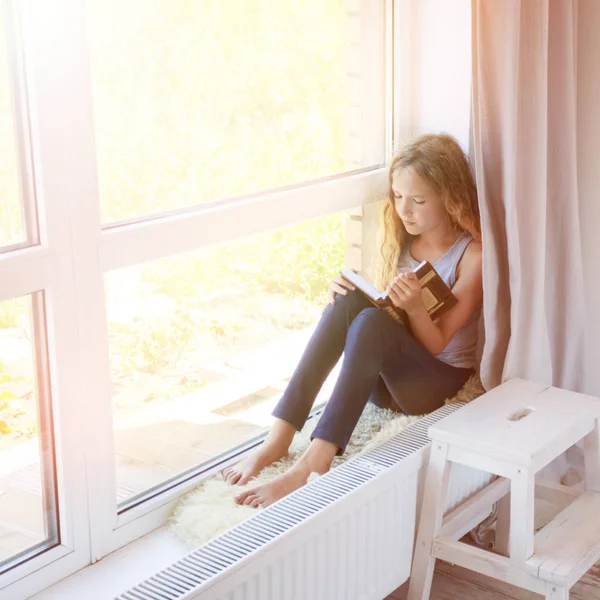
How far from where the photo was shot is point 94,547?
171 cm

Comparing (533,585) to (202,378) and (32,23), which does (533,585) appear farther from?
(32,23)

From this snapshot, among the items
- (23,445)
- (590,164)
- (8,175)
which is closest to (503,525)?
(590,164)

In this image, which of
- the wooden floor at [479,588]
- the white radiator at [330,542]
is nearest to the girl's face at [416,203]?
the white radiator at [330,542]

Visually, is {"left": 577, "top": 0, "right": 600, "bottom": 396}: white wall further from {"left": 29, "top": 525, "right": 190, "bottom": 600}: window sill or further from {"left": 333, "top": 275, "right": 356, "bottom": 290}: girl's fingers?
{"left": 29, "top": 525, "right": 190, "bottom": 600}: window sill

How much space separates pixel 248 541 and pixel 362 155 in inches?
46.1

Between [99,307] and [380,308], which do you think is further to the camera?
[380,308]

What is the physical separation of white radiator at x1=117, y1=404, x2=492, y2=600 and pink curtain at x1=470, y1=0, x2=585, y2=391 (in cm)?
30

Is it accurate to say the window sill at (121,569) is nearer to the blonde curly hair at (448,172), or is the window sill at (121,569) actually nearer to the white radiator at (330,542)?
the white radiator at (330,542)

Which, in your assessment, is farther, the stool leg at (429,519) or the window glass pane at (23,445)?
the stool leg at (429,519)

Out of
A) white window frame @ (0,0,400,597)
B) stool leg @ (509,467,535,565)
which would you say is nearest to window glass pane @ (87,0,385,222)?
white window frame @ (0,0,400,597)

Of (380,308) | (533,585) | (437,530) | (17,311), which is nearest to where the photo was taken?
(17,311)

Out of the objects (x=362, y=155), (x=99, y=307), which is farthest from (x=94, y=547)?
(x=362, y=155)

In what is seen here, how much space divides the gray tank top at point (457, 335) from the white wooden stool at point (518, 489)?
0.20 metres

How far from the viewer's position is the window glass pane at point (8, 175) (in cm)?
145
